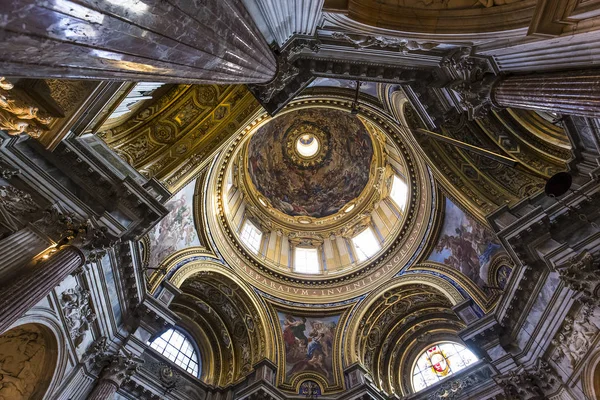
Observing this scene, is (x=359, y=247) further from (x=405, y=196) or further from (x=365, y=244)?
(x=405, y=196)

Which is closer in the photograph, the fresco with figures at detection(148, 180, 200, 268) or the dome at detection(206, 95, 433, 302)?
the fresco with figures at detection(148, 180, 200, 268)

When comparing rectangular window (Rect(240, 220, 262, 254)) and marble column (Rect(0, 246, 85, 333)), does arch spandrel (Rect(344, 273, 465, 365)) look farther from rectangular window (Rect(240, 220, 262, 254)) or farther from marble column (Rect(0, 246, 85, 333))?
marble column (Rect(0, 246, 85, 333))

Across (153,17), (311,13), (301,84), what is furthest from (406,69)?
(153,17)

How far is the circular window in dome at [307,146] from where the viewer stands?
23000mm

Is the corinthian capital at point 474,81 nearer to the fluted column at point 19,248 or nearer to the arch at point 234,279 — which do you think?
the fluted column at point 19,248

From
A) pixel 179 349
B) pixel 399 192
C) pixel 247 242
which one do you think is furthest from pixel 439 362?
pixel 247 242

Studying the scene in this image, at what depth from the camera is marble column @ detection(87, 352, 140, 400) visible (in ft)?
25.8

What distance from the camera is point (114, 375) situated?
324 inches

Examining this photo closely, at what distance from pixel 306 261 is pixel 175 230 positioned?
8274 millimetres

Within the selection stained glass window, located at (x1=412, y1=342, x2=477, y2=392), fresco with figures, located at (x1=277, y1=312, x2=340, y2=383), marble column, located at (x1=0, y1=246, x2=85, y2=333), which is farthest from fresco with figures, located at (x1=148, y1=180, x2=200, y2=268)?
stained glass window, located at (x1=412, y1=342, x2=477, y2=392)

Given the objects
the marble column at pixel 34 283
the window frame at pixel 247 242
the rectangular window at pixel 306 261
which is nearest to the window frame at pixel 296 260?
the rectangular window at pixel 306 261

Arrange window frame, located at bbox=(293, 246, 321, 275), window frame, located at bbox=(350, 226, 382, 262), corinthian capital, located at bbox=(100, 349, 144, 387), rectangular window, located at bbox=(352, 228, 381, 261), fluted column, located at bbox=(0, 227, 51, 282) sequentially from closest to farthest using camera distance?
fluted column, located at bbox=(0, 227, 51, 282)
corinthian capital, located at bbox=(100, 349, 144, 387)
window frame, located at bbox=(350, 226, 382, 262)
window frame, located at bbox=(293, 246, 321, 275)
rectangular window, located at bbox=(352, 228, 381, 261)

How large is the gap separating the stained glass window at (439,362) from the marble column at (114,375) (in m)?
10.4

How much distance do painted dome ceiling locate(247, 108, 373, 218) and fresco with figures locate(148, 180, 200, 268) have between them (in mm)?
7536
